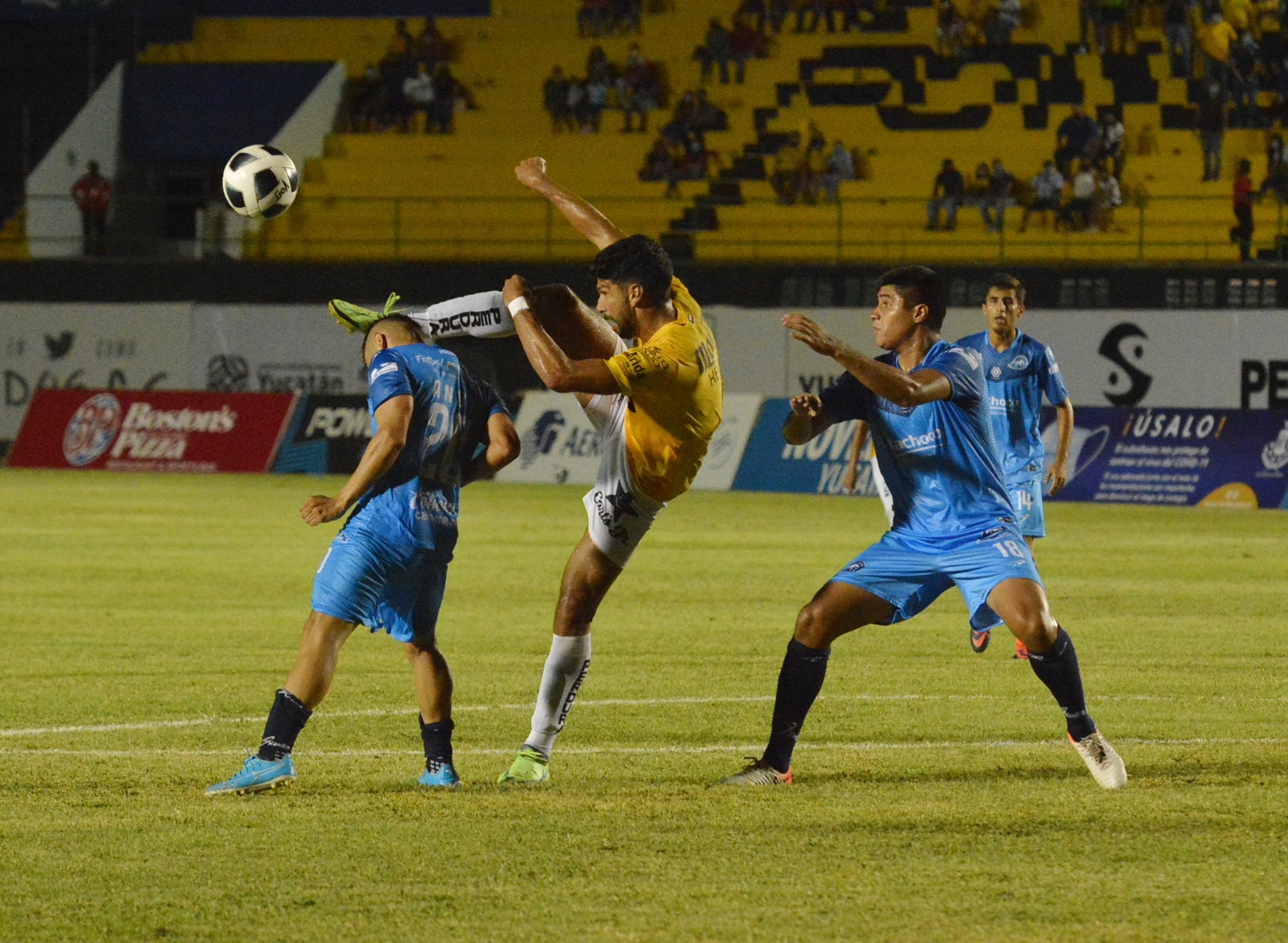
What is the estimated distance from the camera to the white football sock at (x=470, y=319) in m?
7.93

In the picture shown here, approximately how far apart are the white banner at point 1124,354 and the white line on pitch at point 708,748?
1987 centimetres

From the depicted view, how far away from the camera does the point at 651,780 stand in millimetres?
7902

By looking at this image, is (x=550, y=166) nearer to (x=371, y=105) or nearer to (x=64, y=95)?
(x=371, y=105)

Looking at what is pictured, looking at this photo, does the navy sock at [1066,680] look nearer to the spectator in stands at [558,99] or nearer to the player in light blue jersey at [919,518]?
the player in light blue jersey at [919,518]

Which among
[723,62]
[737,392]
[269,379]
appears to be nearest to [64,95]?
[269,379]

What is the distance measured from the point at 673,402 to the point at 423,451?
101 cm

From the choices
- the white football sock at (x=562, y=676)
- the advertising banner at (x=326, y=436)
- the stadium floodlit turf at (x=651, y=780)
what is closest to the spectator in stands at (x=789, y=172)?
the advertising banner at (x=326, y=436)

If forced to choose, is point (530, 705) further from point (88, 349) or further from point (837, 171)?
point (88, 349)

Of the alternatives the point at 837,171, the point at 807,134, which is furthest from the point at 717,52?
the point at 837,171

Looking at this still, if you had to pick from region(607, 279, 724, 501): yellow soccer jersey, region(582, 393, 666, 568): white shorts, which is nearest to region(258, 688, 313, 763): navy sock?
region(582, 393, 666, 568): white shorts

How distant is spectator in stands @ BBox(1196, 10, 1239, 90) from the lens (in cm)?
3219

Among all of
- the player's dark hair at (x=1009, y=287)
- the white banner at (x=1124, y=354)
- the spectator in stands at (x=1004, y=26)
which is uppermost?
the player's dark hair at (x=1009, y=287)

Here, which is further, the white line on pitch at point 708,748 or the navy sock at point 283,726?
the white line on pitch at point 708,748

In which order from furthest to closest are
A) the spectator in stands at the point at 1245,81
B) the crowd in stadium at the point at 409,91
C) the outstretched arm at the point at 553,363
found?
1. the crowd in stadium at the point at 409,91
2. the spectator in stands at the point at 1245,81
3. the outstretched arm at the point at 553,363
